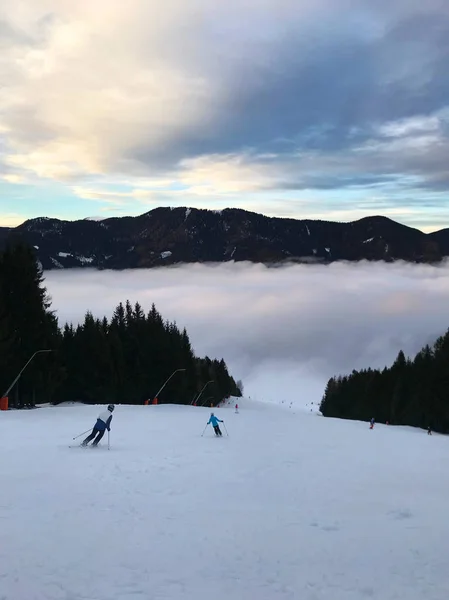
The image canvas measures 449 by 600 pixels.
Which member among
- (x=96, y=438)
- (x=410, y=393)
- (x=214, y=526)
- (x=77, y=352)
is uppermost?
(x=214, y=526)

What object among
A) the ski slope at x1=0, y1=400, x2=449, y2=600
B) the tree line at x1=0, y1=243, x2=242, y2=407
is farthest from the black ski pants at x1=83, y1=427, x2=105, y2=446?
the tree line at x1=0, y1=243, x2=242, y2=407

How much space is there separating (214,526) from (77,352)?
52.1 meters

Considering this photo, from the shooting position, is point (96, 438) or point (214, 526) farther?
point (96, 438)

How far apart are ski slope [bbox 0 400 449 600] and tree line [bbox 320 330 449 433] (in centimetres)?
4143

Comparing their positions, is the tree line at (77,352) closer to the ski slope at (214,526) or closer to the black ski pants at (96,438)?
the black ski pants at (96,438)

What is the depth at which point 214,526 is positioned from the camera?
442 inches

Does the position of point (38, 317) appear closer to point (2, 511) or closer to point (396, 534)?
point (2, 511)

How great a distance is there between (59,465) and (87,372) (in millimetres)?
44851

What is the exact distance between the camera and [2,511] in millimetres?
11352

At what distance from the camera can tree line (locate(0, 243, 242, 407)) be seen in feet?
150

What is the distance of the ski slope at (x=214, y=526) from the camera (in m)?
8.34

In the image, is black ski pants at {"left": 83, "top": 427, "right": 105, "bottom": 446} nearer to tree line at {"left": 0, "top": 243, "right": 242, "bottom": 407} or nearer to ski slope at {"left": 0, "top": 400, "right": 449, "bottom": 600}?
ski slope at {"left": 0, "top": 400, "right": 449, "bottom": 600}

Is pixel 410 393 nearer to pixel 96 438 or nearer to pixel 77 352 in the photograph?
pixel 77 352

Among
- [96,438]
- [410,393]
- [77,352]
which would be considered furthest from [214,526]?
[410,393]
